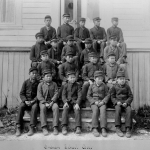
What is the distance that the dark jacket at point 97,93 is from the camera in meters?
5.49

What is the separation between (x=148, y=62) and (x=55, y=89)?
3.85 metres

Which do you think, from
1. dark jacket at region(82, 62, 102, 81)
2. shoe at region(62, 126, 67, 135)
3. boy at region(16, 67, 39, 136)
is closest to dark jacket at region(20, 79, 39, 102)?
boy at region(16, 67, 39, 136)

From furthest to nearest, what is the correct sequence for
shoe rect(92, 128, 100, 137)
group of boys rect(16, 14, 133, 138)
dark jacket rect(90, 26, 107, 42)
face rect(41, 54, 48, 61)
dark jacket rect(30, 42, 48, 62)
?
dark jacket rect(90, 26, 107, 42), dark jacket rect(30, 42, 48, 62), face rect(41, 54, 48, 61), group of boys rect(16, 14, 133, 138), shoe rect(92, 128, 100, 137)

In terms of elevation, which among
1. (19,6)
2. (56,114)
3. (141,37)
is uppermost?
(19,6)

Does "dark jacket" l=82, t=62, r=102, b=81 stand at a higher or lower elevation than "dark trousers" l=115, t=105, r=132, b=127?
higher

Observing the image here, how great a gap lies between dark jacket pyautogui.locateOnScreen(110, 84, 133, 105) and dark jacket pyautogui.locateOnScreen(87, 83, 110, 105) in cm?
15

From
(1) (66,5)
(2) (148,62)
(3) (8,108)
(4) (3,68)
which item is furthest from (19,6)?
(2) (148,62)

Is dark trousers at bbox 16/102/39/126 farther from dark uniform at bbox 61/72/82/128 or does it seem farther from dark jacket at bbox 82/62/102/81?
dark jacket at bbox 82/62/102/81

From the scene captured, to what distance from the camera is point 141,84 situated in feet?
25.8

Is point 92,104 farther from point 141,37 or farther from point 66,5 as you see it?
point 66,5

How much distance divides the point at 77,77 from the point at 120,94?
132 cm

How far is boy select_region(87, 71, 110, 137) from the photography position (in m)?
5.09

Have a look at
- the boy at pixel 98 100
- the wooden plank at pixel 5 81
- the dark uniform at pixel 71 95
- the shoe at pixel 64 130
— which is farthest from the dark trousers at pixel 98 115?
the wooden plank at pixel 5 81

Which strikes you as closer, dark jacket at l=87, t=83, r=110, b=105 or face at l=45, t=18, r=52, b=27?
dark jacket at l=87, t=83, r=110, b=105
